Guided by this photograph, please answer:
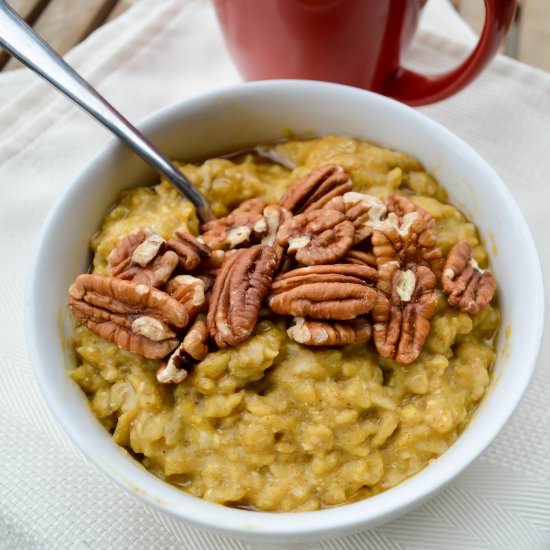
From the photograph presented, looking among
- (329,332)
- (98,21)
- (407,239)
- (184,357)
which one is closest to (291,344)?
(329,332)

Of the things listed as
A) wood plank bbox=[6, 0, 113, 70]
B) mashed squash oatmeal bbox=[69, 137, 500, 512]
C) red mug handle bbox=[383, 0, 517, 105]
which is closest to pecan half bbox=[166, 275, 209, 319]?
mashed squash oatmeal bbox=[69, 137, 500, 512]

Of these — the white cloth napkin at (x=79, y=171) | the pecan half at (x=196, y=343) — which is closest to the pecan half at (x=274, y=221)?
the pecan half at (x=196, y=343)

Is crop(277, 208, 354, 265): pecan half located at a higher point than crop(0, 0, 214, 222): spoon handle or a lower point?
lower

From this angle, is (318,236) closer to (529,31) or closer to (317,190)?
(317,190)

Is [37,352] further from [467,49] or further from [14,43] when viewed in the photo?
[467,49]

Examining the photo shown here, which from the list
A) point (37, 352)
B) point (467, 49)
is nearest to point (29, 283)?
point (37, 352)

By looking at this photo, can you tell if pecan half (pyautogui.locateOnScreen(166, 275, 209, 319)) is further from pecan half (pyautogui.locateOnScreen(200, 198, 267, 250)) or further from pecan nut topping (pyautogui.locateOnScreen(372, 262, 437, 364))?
pecan nut topping (pyautogui.locateOnScreen(372, 262, 437, 364))

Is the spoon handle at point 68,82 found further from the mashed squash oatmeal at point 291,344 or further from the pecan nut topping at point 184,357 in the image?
the pecan nut topping at point 184,357

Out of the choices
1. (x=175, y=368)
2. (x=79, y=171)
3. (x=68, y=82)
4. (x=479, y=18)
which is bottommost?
(x=175, y=368)
